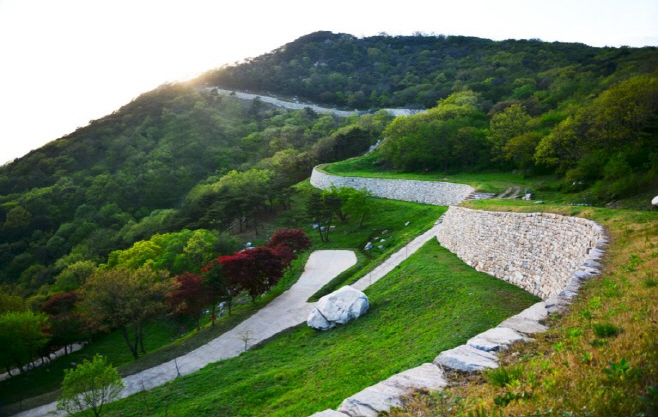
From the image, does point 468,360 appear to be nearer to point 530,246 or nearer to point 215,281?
point 530,246

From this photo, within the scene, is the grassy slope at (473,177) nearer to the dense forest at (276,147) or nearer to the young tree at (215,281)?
the dense forest at (276,147)

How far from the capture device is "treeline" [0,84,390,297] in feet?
137

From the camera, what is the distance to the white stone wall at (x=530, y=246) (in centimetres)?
1104

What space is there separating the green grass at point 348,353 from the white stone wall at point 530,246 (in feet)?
2.28

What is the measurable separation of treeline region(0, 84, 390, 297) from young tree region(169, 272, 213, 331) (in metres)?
17.0

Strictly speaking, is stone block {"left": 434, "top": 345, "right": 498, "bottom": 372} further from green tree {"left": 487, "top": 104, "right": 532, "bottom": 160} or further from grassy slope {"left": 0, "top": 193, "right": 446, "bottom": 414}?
green tree {"left": 487, "top": 104, "right": 532, "bottom": 160}

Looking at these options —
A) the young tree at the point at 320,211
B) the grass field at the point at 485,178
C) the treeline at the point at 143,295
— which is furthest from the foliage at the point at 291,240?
the grass field at the point at 485,178

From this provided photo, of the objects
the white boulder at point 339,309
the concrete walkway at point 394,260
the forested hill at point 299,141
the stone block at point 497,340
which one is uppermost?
the forested hill at point 299,141

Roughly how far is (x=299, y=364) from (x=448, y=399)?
8381 mm

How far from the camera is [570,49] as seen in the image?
91.6 meters

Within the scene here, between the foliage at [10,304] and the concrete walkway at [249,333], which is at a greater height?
the foliage at [10,304]

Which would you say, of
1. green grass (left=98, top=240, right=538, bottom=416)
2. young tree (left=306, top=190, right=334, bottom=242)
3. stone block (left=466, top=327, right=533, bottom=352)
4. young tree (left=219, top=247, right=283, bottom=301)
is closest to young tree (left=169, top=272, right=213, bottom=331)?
young tree (left=219, top=247, right=283, bottom=301)

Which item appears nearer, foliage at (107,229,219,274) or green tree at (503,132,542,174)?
foliage at (107,229,219,274)

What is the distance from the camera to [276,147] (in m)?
69.8
